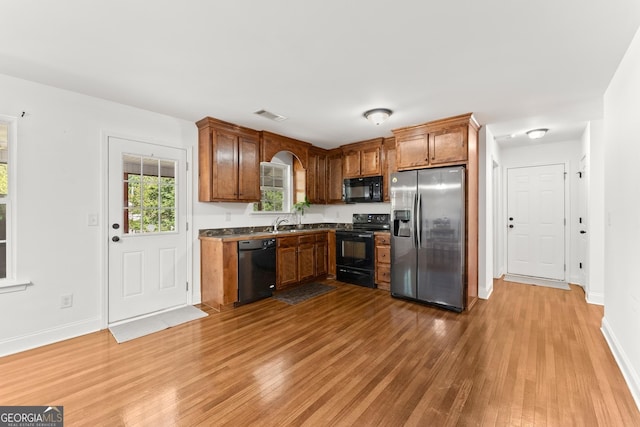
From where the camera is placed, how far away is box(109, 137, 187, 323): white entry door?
318 centimetres

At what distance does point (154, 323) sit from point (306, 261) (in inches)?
89.9

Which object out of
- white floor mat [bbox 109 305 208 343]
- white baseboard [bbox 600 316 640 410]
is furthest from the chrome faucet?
white baseboard [bbox 600 316 640 410]

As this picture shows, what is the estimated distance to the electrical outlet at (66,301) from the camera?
2.82m

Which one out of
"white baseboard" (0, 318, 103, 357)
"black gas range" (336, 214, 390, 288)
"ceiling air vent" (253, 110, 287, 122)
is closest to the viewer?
"white baseboard" (0, 318, 103, 357)

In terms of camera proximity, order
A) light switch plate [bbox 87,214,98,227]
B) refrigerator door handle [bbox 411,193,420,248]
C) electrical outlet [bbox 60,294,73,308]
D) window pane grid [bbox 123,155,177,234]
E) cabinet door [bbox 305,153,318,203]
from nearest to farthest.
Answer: electrical outlet [bbox 60,294,73,308]
light switch plate [bbox 87,214,98,227]
window pane grid [bbox 123,155,177,234]
refrigerator door handle [bbox 411,193,420,248]
cabinet door [bbox 305,153,318,203]

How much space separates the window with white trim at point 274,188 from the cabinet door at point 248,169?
50cm

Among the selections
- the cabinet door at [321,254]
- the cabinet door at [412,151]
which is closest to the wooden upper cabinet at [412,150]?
the cabinet door at [412,151]

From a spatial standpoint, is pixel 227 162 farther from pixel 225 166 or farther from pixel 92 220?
pixel 92 220

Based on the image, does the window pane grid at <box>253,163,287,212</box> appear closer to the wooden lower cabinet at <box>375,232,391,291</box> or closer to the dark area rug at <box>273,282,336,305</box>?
the dark area rug at <box>273,282,336,305</box>

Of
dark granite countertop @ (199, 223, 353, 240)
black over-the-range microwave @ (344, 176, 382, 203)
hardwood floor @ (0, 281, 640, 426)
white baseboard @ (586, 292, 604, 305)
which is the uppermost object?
black over-the-range microwave @ (344, 176, 382, 203)

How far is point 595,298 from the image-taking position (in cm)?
377

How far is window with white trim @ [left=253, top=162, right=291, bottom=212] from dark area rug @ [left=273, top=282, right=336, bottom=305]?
4.71 ft

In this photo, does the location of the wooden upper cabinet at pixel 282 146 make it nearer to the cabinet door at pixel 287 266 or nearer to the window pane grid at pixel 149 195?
the window pane grid at pixel 149 195

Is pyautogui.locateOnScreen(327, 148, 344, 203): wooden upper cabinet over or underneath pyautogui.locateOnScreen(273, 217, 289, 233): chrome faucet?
over
